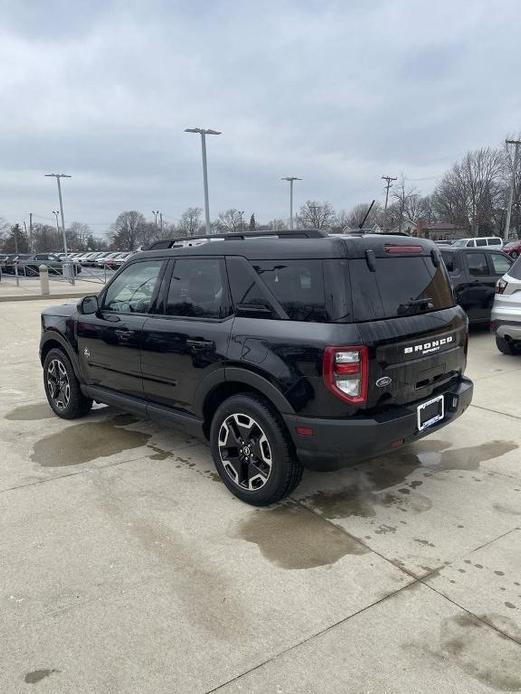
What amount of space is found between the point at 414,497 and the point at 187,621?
1.87m

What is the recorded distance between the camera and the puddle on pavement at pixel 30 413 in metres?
5.51

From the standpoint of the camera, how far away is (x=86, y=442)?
4.75 meters

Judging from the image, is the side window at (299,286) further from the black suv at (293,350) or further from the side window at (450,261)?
the side window at (450,261)

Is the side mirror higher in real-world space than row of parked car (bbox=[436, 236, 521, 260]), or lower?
lower

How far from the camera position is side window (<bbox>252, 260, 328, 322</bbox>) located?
3089 millimetres

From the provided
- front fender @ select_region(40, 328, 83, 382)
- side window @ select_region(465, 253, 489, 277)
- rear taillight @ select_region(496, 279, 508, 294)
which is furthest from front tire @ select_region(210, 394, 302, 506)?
side window @ select_region(465, 253, 489, 277)

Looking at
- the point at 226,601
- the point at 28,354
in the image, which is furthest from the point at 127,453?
the point at 28,354

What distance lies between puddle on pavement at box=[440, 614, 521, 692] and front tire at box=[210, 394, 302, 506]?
1223 mm

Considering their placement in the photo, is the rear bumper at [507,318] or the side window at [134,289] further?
the rear bumper at [507,318]

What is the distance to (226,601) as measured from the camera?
2.58 metres

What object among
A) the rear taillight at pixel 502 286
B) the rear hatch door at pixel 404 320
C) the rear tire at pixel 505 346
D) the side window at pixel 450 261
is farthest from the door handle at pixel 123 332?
the side window at pixel 450 261

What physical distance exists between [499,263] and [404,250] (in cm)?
795

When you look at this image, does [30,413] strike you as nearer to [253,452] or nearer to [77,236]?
[253,452]

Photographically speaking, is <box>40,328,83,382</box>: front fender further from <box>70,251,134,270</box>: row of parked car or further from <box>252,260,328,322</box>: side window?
<box>70,251,134,270</box>: row of parked car
